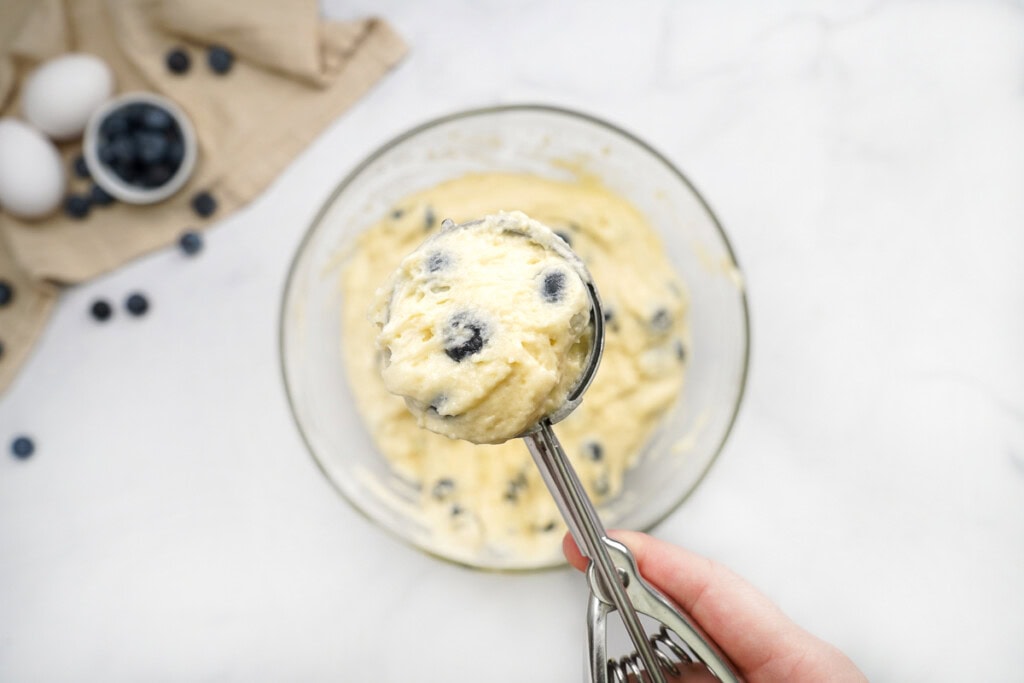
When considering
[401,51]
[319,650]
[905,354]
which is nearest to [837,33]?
[905,354]

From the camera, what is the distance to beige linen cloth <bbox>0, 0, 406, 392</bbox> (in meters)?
2.28

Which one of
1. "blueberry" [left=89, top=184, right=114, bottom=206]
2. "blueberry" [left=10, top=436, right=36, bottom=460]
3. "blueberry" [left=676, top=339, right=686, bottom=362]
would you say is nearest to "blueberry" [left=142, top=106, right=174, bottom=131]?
"blueberry" [left=89, top=184, right=114, bottom=206]

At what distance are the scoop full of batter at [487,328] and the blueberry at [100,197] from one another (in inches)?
49.3

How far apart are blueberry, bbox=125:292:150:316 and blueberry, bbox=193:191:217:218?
29cm

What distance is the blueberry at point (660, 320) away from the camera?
82.0 inches

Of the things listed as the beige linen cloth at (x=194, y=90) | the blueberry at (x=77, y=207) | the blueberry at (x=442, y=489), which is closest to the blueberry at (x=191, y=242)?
the beige linen cloth at (x=194, y=90)

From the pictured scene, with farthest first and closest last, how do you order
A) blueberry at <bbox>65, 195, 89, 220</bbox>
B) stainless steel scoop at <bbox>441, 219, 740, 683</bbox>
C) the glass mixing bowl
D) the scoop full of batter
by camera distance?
blueberry at <bbox>65, 195, 89, 220</bbox>
the glass mixing bowl
stainless steel scoop at <bbox>441, 219, 740, 683</bbox>
the scoop full of batter

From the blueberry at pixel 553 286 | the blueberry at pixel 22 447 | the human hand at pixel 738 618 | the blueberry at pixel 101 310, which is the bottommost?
the human hand at pixel 738 618

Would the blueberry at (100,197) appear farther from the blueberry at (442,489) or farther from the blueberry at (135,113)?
the blueberry at (442,489)

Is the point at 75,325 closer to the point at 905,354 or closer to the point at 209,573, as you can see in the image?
the point at 209,573

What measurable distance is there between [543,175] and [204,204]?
3.16 ft

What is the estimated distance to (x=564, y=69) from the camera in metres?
2.29

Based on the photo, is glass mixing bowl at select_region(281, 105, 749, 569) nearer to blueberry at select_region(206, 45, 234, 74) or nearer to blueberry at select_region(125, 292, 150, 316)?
blueberry at select_region(125, 292, 150, 316)

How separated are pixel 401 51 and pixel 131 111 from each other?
2.58 ft
